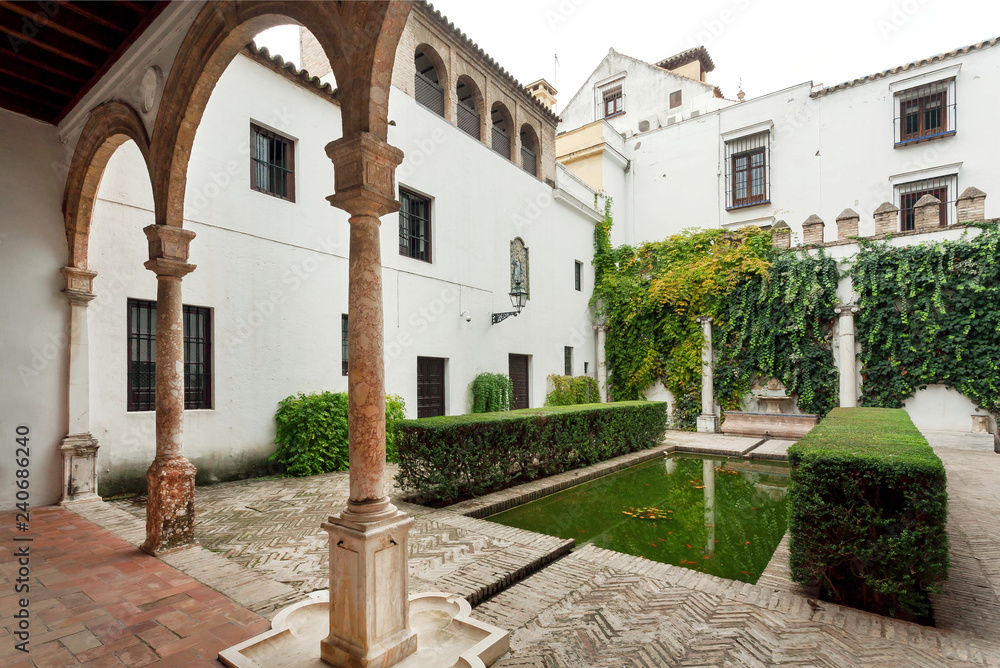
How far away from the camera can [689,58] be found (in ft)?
74.4

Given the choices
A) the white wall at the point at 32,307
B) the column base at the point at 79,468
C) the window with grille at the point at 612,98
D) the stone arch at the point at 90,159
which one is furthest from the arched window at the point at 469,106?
the window with grille at the point at 612,98

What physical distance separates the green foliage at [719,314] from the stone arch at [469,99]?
7.02 m

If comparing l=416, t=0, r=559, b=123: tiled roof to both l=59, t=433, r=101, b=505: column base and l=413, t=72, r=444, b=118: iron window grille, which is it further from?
l=59, t=433, r=101, b=505: column base

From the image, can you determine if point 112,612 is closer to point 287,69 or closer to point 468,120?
point 287,69

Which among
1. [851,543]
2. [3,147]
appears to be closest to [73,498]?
[3,147]

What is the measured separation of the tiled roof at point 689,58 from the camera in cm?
2256

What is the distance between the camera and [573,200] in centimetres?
1602

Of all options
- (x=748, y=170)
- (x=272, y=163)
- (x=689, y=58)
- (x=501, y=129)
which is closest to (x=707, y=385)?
(x=748, y=170)

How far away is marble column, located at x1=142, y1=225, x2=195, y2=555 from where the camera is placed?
446 cm

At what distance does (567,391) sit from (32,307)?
39.3 feet

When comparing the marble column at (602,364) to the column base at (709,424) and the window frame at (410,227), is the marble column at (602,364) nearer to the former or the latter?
the column base at (709,424)

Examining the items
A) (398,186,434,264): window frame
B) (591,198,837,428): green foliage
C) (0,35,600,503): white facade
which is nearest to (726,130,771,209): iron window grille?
(591,198,837,428): green foliage

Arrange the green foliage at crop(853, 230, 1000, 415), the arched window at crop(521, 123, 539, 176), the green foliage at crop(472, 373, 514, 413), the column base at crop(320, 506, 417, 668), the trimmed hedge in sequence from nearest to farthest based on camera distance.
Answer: the column base at crop(320, 506, 417, 668) → the trimmed hedge → the green foliage at crop(853, 230, 1000, 415) → the green foliage at crop(472, 373, 514, 413) → the arched window at crop(521, 123, 539, 176)

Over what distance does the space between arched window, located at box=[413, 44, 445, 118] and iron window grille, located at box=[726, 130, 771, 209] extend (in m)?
11.3
